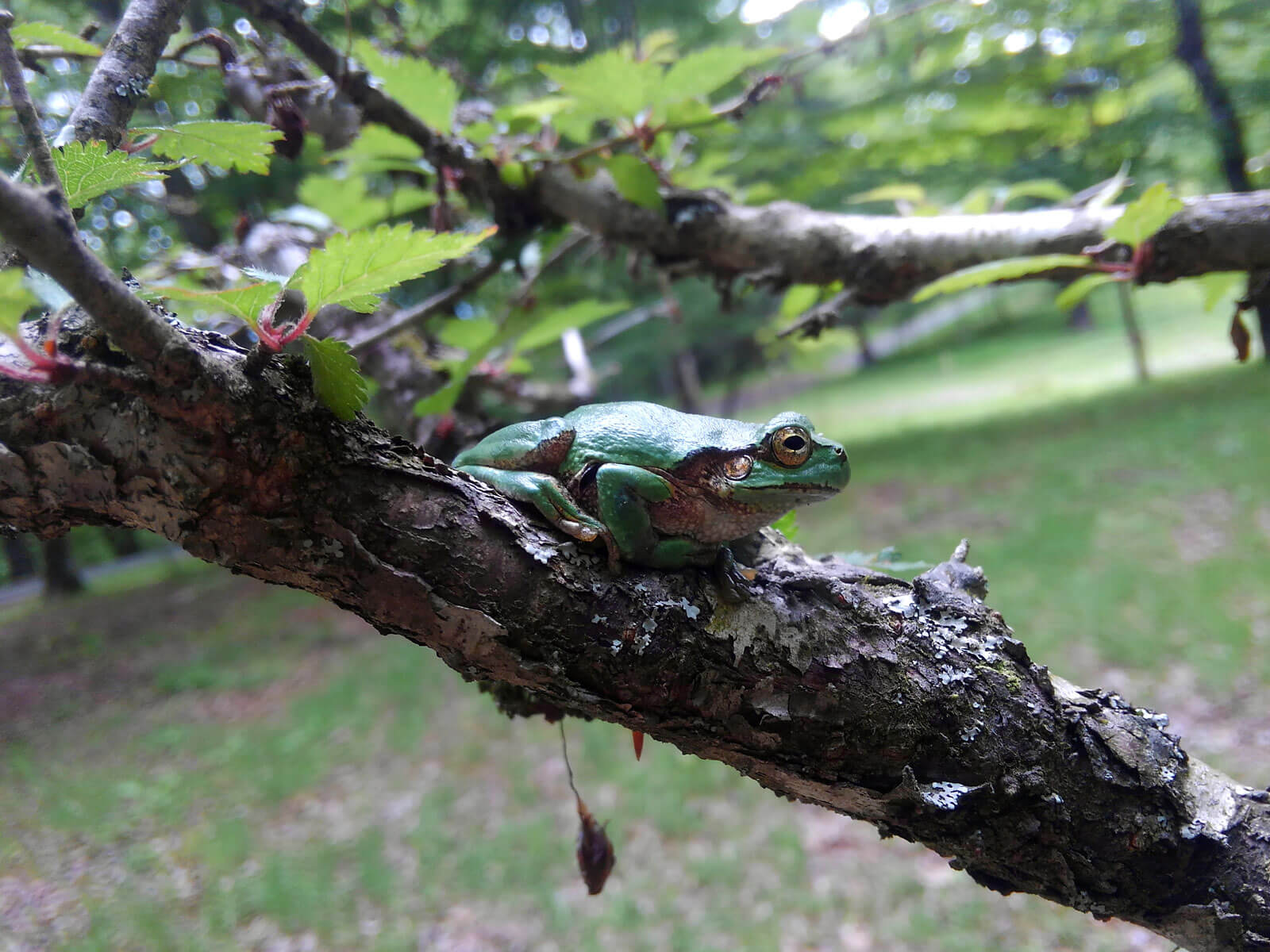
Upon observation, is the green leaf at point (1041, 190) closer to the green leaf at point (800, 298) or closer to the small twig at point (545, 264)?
the green leaf at point (800, 298)

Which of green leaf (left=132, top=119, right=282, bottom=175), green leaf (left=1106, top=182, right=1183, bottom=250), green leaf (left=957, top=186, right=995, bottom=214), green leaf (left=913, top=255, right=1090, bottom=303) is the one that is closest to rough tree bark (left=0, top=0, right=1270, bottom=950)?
green leaf (left=132, top=119, right=282, bottom=175)

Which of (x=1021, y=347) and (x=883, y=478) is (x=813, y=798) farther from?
(x=1021, y=347)

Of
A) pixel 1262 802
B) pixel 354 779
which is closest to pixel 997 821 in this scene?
pixel 1262 802

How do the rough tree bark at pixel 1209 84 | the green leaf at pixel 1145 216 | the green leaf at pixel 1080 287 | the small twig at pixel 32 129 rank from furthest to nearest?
1. the rough tree bark at pixel 1209 84
2. the green leaf at pixel 1080 287
3. the green leaf at pixel 1145 216
4. the small twig at pixel 32 129

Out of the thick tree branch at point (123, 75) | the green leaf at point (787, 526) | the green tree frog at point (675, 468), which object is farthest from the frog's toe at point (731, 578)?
the thick tree branch at point (123, 75)

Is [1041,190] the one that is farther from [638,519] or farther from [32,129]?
[32,129]

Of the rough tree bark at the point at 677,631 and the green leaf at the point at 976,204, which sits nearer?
the rough tree bark at the point at 677,631
